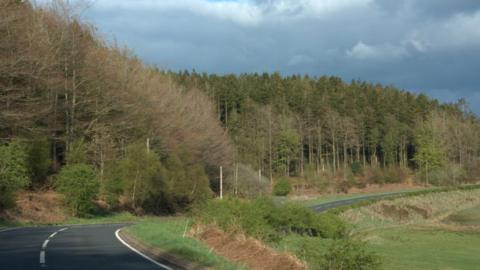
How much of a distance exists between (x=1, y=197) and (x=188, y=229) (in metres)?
21.8

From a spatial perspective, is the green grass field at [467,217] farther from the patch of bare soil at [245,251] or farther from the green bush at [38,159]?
the patch of bare soil at [245,251]

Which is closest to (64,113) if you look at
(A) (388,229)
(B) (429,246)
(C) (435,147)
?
(A) (388,229)

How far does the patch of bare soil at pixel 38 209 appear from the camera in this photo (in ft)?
143

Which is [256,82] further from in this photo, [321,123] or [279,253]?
[279,253]

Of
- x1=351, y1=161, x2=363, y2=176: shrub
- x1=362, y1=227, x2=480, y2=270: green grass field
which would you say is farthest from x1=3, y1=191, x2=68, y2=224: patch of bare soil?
x1=351, y1=161, x2=363, y2=176: shrub

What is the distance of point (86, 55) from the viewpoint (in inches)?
2339

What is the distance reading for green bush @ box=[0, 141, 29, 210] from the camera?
134 ft

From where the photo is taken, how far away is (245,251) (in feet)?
54.5

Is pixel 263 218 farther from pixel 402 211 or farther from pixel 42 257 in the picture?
pixel 402 211

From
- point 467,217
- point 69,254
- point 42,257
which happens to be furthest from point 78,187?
point 467,217

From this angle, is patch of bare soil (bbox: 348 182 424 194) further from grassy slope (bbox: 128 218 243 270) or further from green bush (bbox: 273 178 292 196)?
grassy slope (bbox: 128 218 243 270)

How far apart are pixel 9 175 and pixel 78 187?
8092 mm

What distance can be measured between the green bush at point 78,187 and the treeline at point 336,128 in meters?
64.0

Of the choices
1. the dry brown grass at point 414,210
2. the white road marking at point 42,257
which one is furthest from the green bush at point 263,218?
the dry brown grass at point 414,210
